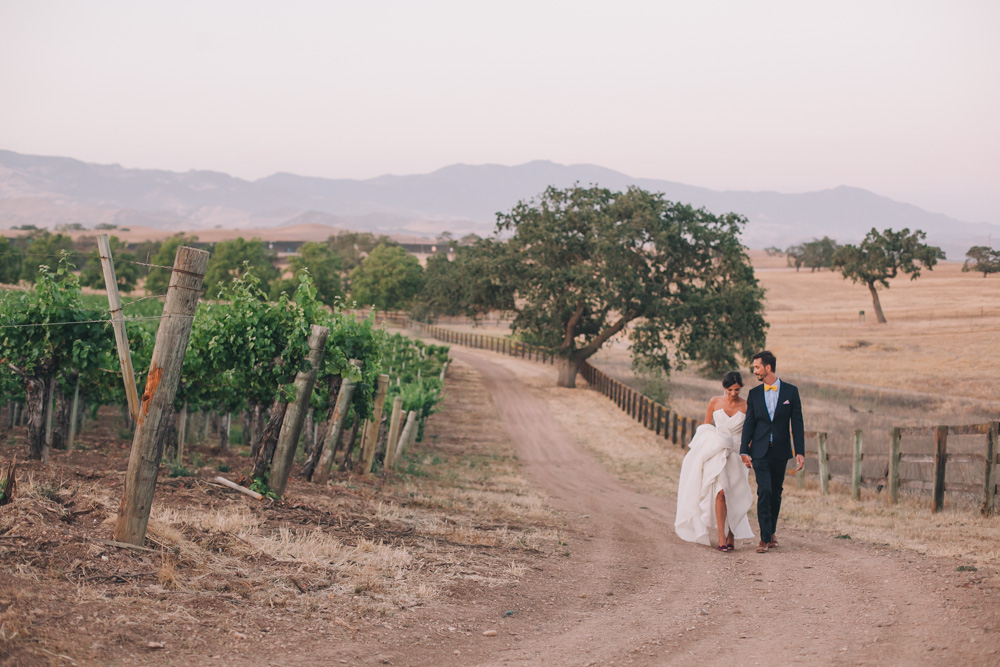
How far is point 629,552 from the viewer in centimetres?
895

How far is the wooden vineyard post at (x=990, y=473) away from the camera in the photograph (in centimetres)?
1088

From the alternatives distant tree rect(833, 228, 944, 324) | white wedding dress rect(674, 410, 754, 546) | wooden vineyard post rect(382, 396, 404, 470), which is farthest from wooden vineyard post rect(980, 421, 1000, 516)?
distant tree rect(833, 228, 944, 324)

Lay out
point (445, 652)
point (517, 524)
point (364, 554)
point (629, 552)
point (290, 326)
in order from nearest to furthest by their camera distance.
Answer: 1. point (445, 652)
2. point (364, 554)
3. point (629, 552)
4. point (517, 524)
5. point (290, 326)

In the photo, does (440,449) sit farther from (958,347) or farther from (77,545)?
(958,347)

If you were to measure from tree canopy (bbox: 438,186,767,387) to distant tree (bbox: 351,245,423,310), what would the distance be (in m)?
43.7

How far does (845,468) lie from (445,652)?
709 inches

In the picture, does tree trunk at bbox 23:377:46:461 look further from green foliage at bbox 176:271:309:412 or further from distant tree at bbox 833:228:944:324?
distant tree at bbox 833:228:944:324

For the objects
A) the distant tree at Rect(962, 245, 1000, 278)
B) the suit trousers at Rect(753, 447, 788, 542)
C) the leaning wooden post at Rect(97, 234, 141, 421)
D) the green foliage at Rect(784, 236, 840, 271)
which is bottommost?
the suit trousers at Rect(753, 447, 788, 542)

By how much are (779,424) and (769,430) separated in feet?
0.39

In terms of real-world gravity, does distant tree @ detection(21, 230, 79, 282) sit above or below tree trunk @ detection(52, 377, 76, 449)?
above

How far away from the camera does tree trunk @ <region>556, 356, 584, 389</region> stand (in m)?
38.8

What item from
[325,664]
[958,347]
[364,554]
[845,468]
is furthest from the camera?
[958,347]

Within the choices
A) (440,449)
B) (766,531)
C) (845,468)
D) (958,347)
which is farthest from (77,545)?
(958,347)

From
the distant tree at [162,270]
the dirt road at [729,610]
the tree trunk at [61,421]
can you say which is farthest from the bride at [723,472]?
the distant tree at [162,270]
